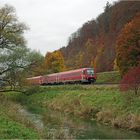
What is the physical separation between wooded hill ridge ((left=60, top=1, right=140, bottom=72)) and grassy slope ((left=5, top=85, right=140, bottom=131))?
1250 inches

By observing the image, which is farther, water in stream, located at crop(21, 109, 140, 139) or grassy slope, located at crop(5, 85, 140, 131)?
grassy slope, located at crop(5, 85, 140, 131)

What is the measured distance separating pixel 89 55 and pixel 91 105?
237 ft

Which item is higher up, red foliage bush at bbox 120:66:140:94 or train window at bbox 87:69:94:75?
train window at bbox 87:69:94:75

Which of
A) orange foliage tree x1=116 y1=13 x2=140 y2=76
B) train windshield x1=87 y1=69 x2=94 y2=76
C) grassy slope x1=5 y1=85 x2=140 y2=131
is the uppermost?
orange foliage tree x1=116 y1=13 x2=140 y2=76

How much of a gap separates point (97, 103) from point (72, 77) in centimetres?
2653

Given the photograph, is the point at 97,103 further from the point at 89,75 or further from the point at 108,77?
the point at 108,77

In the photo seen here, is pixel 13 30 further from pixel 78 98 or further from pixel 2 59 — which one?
pixel 78 98

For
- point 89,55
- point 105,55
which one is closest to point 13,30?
point 105,55

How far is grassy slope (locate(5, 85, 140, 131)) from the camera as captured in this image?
3328cm

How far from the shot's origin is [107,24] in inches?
4747

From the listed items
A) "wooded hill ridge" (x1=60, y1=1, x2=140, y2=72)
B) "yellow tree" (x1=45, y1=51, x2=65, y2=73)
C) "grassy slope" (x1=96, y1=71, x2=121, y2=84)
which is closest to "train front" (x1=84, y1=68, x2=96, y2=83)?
"grassy slope" (x1=96, y1=71, x2=121, y2=84)

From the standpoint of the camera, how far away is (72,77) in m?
68.4

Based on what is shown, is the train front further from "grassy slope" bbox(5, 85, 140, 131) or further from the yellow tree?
the yellow tree

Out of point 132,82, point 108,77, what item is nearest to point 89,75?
point 108,77
